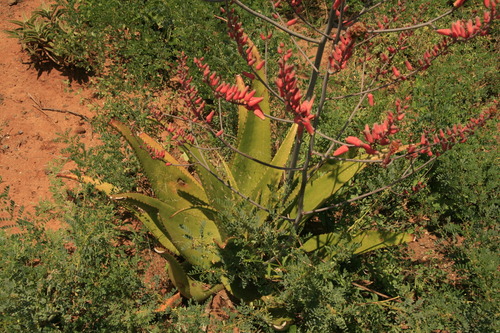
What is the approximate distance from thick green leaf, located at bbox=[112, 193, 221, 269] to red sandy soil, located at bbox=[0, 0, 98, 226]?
1318 millimetres

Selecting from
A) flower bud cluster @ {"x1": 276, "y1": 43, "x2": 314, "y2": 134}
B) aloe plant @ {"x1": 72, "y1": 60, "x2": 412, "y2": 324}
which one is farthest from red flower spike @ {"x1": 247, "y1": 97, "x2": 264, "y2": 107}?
aloe plant @ {"x1": 72, "y1": 60, "x2": 412, "y2": 324}

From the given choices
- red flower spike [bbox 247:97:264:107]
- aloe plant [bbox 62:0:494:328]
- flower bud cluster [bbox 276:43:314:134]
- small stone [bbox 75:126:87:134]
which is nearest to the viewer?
flower bud cluster [bbox 276:43:314:134]

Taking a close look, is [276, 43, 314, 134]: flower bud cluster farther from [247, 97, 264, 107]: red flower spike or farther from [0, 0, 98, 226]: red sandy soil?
[0, 0, 98, 226]: red sandy soil

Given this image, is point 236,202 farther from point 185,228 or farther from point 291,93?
point 291,93

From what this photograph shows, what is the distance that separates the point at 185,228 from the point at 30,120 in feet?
7.80

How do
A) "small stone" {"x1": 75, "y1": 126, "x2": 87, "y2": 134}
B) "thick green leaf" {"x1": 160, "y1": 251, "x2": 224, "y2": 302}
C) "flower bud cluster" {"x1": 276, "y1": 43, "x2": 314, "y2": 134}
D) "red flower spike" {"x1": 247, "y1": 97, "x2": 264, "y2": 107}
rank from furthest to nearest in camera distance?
"small stone" {"x1": 75, "y1": 126, "x2": 87, "y2": 134} → "thick green leaf" {"x1": 160, "y1": 251, "x2": 224, "y2": 302} → "red flower spike" {"x1": 247, "y1": 97, "x2": 264, "y2": 107} → "flower bud cluster" {"x1": 276, "y1": 43, "x2": 314, "y2": 134}

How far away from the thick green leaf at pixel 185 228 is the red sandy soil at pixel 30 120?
1.32 m

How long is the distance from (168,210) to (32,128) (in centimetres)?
204

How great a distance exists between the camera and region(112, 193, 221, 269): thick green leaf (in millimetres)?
2305

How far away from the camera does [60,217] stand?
295 centimetres

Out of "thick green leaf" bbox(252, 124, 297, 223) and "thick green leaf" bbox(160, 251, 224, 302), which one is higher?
"thick green leaf" bbox(252, 124, 297, 223)

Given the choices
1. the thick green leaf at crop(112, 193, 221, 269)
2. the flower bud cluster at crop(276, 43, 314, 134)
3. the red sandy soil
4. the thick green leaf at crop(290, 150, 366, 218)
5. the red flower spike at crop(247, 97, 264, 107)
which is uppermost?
the flower bud cluster at crop(276, 43, 314, 134)

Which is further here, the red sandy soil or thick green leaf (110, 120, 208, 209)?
A: the red sandy soil

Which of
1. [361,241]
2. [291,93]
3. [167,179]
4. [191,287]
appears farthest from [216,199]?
[291,93]
